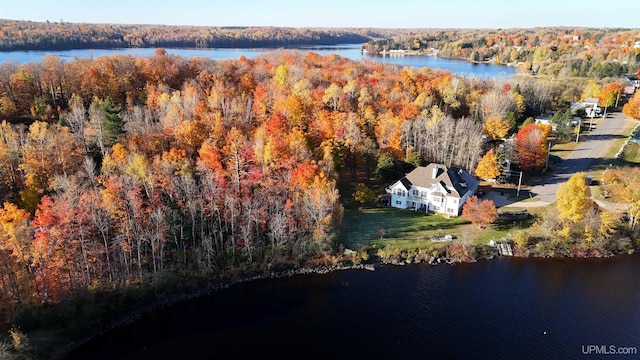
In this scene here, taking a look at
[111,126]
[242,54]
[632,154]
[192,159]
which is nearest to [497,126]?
[632,154]

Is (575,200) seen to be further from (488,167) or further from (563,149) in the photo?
(563,149)

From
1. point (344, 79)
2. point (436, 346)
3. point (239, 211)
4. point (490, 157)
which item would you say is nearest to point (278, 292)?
point (239, 211)

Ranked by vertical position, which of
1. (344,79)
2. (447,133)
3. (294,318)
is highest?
(344,79)

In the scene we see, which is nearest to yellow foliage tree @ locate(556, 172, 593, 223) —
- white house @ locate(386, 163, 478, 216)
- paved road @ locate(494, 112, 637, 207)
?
paved road @ locate(494, 112, 637, 207)

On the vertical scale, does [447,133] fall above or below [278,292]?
above

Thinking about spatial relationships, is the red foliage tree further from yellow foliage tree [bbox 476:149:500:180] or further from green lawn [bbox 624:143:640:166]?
green lawn [bbox 624:143:640:166]

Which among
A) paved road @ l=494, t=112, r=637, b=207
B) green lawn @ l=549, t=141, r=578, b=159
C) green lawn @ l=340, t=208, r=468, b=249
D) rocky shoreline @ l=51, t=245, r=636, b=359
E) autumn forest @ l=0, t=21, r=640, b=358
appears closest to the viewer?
rocky shoreline @ l=51, t=245, r=636, b=359

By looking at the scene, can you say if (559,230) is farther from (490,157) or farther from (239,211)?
(239,211)
